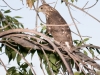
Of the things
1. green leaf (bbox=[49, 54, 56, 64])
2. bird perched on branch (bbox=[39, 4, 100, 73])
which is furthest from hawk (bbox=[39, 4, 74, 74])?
green leaf (bbox=[49, 54, 56, 64])

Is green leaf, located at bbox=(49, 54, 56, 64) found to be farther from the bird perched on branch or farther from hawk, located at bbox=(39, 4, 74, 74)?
hawk, located at bbox=(39, 4, 74, 74)

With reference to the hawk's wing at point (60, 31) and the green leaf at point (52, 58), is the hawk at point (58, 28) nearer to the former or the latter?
the hawk's wing at point (60, 31)

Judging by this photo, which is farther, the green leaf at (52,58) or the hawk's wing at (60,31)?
the hawk's wing at (60,31)

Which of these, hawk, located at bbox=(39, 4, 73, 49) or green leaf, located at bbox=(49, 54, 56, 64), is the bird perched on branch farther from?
green leaf, located at bbox=(49, 54, 56, 64)

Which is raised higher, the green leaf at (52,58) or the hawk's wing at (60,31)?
the hawk's wing at (60,31)

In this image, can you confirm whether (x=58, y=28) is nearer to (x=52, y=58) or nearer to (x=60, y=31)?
(x=60, y=31)

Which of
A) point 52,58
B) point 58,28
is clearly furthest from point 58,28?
point 52,58

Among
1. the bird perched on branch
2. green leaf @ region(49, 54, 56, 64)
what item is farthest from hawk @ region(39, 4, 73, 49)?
green leaf @ region(49, 54, 56, 64)

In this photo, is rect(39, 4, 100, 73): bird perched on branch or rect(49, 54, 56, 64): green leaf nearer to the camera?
rect(49, 54, 56, 64): green leaf

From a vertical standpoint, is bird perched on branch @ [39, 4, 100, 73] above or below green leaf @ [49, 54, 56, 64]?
above

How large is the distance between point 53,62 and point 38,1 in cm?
67

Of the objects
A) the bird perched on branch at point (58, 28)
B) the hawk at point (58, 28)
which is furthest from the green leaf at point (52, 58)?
the hawk at point (58, 28)

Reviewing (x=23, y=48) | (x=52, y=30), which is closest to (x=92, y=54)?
(x=23, y=48)

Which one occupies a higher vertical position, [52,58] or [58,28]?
[58,28]
